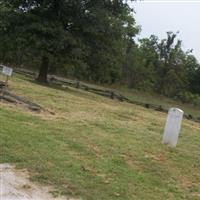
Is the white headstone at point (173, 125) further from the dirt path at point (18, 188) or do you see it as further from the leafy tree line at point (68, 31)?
the leafy tree line at point (68, 31)

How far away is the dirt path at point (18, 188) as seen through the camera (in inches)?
241

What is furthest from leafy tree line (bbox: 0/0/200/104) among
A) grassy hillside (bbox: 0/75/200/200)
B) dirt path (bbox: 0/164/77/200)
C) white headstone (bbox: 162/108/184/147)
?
dirt path (bbox: 0/164/77/200)

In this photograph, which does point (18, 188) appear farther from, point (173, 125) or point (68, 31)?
point (68, 31)

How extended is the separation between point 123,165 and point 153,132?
5252mm

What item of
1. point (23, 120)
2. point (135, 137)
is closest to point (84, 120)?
point (135, 137)

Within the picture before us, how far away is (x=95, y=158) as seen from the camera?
859 cm

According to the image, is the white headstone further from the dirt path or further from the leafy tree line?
the leafy tree line

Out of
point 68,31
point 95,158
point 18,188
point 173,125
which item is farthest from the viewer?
point 68,31

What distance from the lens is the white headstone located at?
11211mm

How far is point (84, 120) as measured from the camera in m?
13.0

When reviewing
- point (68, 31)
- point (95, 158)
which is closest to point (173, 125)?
point (95, 158)

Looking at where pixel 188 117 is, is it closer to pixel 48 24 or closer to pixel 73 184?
pixel 48 24

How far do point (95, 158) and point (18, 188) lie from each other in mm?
2400

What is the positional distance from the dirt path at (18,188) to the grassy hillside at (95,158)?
0.62 feet
